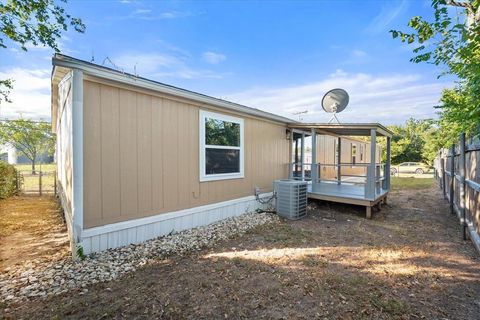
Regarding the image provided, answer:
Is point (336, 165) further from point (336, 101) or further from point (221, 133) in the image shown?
point (221, 133)

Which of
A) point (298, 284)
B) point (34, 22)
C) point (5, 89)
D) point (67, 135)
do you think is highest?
point (34, 22)

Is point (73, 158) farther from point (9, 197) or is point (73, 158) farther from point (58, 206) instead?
point (9, 197)

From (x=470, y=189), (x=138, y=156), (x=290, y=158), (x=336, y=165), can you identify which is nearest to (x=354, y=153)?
(x=290, y=158)

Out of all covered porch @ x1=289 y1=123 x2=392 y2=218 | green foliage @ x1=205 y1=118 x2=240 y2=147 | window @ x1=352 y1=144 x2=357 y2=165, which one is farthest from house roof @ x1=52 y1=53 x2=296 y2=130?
window @ x1=352 y1=144 x2=357 y2=165

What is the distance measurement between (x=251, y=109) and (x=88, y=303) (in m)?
5.15

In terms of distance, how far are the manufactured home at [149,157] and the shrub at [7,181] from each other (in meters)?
4.26

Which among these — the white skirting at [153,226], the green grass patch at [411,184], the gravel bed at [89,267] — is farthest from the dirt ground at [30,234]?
the green grass patch at [411,184]

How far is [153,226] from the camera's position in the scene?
14.5 ft

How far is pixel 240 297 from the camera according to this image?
2545 millimetres

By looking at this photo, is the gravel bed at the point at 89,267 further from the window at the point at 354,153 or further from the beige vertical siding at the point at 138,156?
the window at the point at 354,153

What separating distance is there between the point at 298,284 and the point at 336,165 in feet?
16.6

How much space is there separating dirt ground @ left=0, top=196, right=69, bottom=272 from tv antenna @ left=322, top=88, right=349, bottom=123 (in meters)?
7.74

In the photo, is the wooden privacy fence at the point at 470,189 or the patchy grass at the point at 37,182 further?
the patchy grass at the point at 37,182

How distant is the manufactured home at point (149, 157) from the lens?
3561 mm
